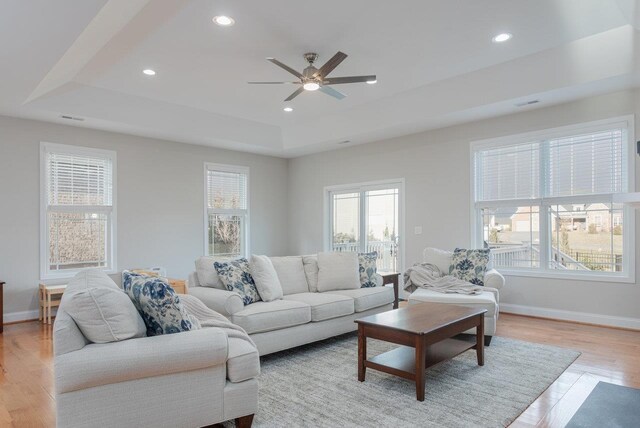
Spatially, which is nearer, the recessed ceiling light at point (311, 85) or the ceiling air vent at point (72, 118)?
the recessed ceiling light at point (311, 85)

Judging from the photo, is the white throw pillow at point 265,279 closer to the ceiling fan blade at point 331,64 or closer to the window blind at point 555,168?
the ceiling fan blade at point 331,64

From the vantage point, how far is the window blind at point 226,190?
7203 millimetres

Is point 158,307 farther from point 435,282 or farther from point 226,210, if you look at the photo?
point 226,210

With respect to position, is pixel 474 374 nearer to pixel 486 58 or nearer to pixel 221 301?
pixel 221 301

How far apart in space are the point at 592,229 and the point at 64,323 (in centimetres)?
538

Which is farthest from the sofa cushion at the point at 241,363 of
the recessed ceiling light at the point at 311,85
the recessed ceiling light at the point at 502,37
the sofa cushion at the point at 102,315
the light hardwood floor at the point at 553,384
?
the recessed ceiling light at the point at 502,37

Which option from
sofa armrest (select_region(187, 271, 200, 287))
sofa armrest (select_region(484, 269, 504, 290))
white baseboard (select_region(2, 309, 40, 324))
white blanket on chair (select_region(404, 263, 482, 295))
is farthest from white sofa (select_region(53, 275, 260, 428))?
white baseboard (select_region(2, 309, 40, 324))

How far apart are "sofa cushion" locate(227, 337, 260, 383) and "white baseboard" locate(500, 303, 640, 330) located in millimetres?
4175

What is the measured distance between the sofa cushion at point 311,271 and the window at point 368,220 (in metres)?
2.40

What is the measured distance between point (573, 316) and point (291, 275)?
345 cm

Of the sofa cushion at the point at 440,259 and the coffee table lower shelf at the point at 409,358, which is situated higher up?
the sofa cushion at the point at 440,259

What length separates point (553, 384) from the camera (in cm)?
298

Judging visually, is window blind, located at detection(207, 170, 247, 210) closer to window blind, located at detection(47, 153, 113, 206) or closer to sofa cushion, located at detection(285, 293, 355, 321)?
window blind, located at detection(47, 153, 113, 206)

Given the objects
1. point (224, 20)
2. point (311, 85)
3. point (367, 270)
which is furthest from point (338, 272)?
point (224, 20)
